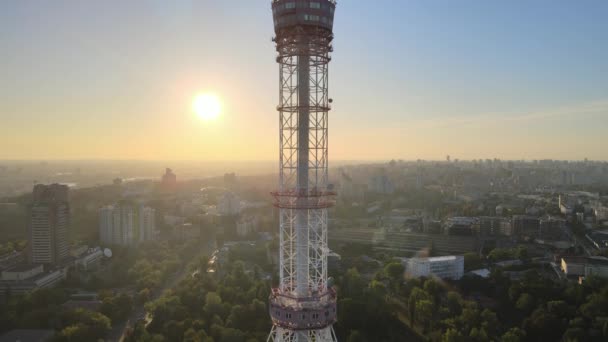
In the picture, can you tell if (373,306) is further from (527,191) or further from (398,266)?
(527,191)

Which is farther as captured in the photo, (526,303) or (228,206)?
(228,206)

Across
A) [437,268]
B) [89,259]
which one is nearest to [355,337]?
[437,268]

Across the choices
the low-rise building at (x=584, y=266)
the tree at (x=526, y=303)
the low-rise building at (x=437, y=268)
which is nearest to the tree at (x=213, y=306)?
the low-rise building at (x=437, y=268)

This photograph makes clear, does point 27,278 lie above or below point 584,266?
below

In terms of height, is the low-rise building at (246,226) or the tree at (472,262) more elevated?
the low-rise building at (246,226)

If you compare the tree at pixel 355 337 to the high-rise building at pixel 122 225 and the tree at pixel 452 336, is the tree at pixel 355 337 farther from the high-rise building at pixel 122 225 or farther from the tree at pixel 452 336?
the high-rise building at pixel 122 225

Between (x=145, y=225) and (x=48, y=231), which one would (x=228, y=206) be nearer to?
(x=145, y=225)

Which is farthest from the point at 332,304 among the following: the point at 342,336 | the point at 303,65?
the point at 342,336
